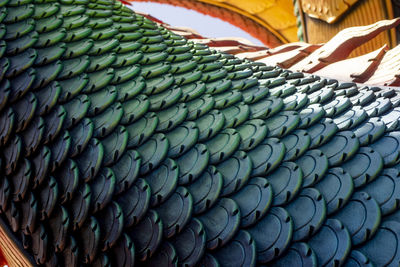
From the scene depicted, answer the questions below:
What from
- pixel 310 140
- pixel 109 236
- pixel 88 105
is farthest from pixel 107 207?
pixel 310 140

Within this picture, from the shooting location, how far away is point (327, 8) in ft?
6.58

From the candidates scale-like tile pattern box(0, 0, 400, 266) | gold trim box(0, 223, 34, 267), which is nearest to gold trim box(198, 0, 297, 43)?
scale-like tile pattern box(0, 0, 400, 266)

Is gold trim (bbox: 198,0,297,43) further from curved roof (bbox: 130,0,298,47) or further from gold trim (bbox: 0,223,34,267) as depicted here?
gold trim (bbox: 0,223,34,267)

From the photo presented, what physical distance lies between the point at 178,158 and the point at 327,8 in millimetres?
1499

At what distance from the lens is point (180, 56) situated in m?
0.86

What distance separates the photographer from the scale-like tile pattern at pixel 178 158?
0.60 meters

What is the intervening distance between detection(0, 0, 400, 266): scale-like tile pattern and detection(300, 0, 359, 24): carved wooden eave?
1211 mm

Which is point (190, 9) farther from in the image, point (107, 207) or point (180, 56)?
point (107, 207)

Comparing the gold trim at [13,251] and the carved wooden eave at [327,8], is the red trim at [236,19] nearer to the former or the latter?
the carved wooden eave at [327,8]

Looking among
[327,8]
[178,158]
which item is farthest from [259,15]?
[178,158]

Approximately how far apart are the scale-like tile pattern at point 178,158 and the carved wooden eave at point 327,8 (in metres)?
1.21

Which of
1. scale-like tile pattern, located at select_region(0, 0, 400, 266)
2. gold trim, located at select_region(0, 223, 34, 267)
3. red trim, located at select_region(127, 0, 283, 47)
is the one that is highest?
scale-like tile pattern, located at select_region(0, 0, 400, 266)

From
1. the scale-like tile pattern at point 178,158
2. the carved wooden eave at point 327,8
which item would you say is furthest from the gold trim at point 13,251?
the carved wooden eave at point 327,8

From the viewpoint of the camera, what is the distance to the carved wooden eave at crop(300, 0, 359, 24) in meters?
1.95
